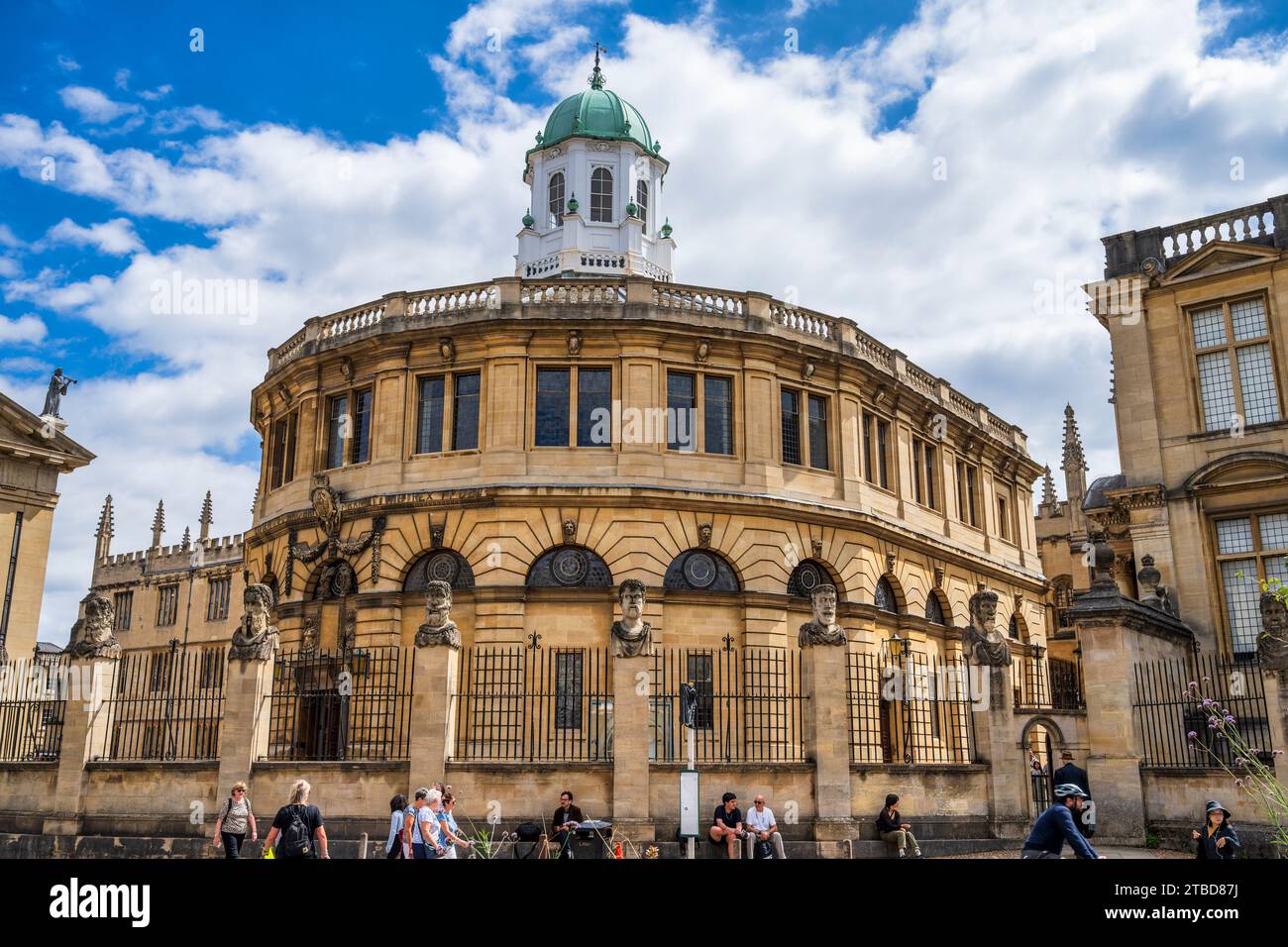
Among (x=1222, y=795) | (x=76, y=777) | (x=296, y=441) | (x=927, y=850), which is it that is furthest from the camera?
(x=296, y=441)

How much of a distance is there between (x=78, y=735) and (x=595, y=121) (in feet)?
129

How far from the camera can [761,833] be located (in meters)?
16.8

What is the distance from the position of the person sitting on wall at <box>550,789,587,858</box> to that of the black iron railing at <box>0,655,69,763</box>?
11.1 m

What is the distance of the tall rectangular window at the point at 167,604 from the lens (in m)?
66.3

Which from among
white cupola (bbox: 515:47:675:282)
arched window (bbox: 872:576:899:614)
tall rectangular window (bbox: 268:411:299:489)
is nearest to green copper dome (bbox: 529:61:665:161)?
white cupola (bbox: 515:47:675:282)

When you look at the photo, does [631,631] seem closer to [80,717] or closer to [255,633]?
[255,633]

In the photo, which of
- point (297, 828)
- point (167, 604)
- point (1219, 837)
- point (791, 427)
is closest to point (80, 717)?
point (297, 828)

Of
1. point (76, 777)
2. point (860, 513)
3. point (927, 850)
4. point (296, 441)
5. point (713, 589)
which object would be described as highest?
point (296, 441)

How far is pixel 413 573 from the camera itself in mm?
29234

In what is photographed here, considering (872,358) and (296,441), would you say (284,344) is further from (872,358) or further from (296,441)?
(872,358)

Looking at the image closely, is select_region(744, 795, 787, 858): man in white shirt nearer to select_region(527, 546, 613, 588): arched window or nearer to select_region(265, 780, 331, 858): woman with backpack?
select_region(265, 780, 331, 858): woman with backpack

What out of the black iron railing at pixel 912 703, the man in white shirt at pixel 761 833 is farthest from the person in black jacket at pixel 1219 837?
the black iron railing at pixel 912 703
